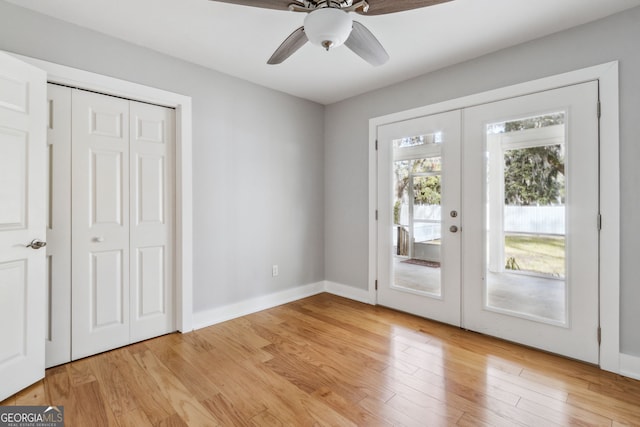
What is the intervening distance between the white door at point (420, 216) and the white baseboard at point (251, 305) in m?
0.94

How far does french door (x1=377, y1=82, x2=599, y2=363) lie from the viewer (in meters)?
2.25

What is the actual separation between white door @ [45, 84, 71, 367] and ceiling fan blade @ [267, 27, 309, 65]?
5.16 ft

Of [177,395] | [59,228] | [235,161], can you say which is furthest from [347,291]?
[59,228]

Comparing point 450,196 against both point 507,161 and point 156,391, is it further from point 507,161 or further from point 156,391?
point 156,391

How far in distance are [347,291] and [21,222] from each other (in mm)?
3106

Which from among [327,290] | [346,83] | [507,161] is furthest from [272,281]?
[507,161]

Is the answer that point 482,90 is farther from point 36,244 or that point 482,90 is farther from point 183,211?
point 36,244

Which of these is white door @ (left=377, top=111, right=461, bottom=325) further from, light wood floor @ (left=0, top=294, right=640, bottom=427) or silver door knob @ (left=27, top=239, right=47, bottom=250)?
silver door knob @ (left=27, top=239, right=47, bottom=250)

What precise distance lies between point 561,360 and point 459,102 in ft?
7.42

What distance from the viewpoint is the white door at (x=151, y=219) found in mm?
2564

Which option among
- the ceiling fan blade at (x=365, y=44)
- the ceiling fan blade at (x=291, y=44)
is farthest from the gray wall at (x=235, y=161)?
the ceiling fan blade at (x=365, y=44)

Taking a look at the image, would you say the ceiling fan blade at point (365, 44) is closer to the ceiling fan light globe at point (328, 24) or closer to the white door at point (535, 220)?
the ceiling fan light globe at point (328, 24)

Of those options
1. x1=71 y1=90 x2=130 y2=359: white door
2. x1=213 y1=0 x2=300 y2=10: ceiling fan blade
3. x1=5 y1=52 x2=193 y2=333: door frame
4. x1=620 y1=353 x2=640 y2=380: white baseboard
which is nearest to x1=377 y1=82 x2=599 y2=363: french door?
x1=620 y1=353 x2=640 y2=380: white baseboard

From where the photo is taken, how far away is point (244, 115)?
128 inches
